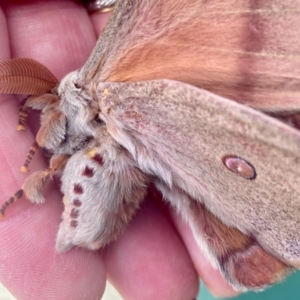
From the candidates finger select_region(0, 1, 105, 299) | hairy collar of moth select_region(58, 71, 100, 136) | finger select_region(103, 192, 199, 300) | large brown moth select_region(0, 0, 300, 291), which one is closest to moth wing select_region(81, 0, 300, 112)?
large brown moth select_region(0, 0, 300, 291)

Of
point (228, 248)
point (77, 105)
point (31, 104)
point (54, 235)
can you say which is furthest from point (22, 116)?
point (228, 248)

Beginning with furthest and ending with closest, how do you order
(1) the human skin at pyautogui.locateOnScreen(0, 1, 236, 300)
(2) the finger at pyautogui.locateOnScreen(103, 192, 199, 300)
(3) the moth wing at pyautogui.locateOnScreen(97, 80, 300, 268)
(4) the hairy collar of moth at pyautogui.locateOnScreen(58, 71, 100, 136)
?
(2) the finger at pyautogui.locateOnScreen(103, 192, 199, 300) < (1) the human skin at pyautogui.locateOnScreen(0, 1, 236, 300) < (4) the hairy collar of moth at pyautogui.locateOnScreen(58, 71, 100, 136) < (3) the moth wing at pyautogui.locateOnScreen(97, 80, 300, 268)

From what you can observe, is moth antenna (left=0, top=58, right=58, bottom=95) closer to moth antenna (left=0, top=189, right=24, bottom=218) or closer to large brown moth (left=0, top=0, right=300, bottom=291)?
large brown moth (left=0, top=0, right=300, bottom=291)

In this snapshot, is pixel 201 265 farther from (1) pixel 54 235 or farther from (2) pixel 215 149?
(2) pixel 215 149

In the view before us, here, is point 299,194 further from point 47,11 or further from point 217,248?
point 47,11

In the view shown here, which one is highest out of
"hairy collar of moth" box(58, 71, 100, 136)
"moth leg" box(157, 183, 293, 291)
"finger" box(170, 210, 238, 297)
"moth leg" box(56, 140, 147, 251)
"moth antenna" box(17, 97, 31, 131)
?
"hairy collar of moth" box(58, 71, 100, 136)

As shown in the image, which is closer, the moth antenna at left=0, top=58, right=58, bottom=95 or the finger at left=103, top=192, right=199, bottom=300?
the moth antenna at left=0, top=58, right=58, bottom=95

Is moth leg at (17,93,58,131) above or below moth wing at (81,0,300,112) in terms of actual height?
below
